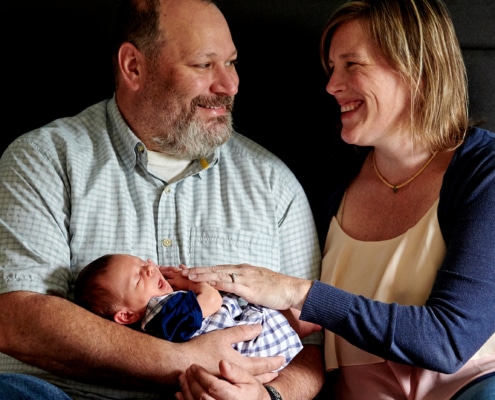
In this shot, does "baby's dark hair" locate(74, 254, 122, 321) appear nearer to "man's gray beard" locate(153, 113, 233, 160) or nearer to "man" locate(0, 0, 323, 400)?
"man" locate(0, 0, 323, 400)

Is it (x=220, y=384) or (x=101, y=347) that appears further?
(x=101, y=347)

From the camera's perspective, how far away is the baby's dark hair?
167cm

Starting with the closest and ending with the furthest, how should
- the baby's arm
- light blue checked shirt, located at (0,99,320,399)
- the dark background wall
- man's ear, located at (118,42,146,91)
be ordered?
1. the baby's arm
2. light blue checked shirt, located at (0,99,320,399)
3. man's ear, located at (118,42,146,91)
4. the dark background wall

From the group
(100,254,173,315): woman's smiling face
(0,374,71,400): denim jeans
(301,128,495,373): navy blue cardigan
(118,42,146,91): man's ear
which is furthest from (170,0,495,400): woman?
(118,42,146,91): man's ear

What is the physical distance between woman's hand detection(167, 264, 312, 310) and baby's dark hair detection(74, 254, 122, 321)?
0.18 meters

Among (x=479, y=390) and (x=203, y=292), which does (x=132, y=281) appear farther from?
(x=479, y=390)

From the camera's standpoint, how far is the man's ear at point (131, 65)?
2131 mm

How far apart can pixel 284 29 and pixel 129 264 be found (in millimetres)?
→ 982

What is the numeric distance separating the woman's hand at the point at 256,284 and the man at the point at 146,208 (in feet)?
0.29

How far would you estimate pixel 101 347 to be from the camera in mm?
1723

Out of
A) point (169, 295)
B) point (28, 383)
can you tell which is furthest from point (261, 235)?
point (28, 383)

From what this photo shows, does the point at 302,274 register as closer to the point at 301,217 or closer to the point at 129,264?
the point at 301,217

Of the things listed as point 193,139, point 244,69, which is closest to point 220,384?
point 193,139

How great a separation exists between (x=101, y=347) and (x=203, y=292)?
0.88ft
